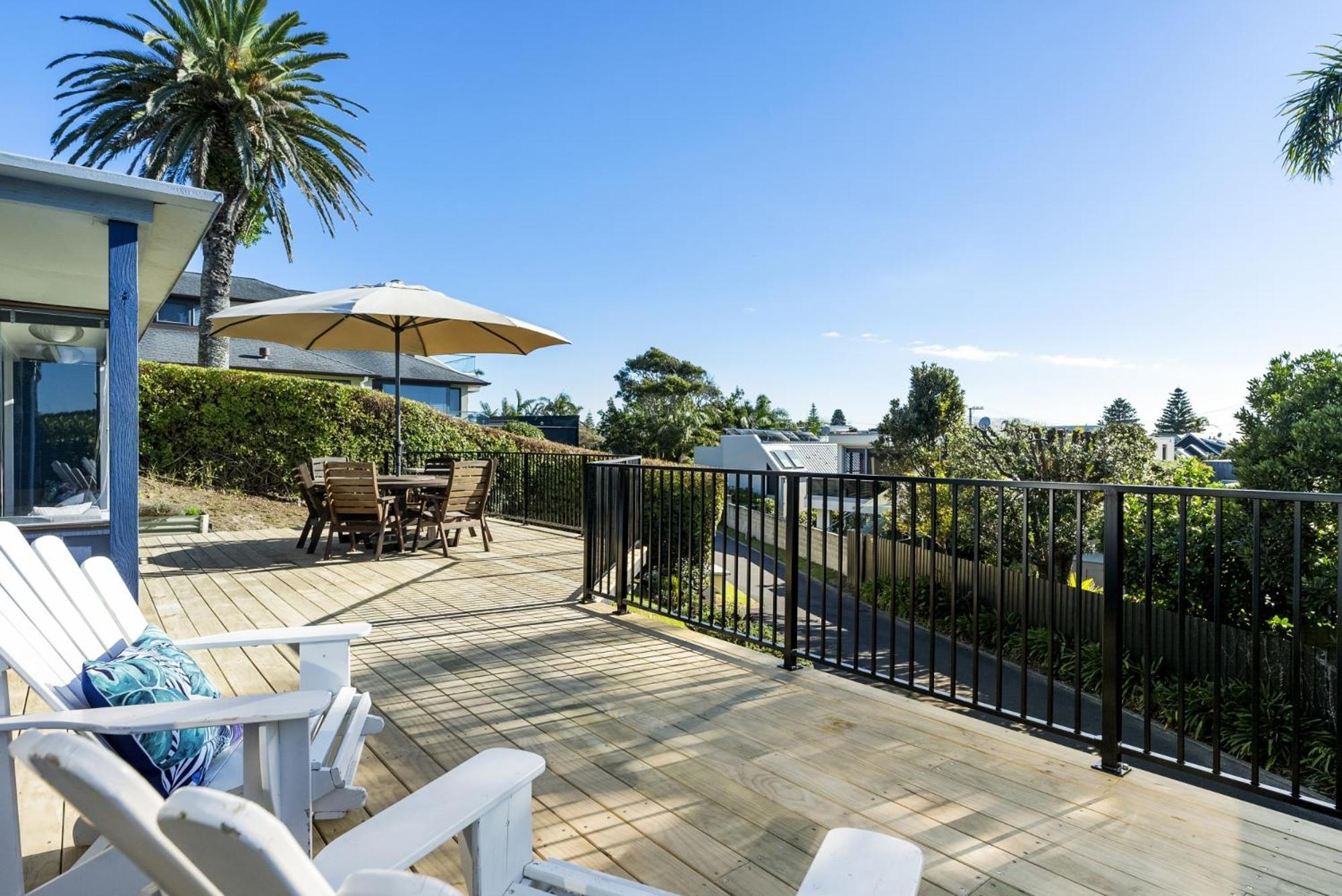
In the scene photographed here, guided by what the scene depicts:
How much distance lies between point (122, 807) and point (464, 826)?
54 centimetres

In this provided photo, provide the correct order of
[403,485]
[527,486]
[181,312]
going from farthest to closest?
[181,312], [527,486], [403,485]

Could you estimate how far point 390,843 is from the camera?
104 centimetres

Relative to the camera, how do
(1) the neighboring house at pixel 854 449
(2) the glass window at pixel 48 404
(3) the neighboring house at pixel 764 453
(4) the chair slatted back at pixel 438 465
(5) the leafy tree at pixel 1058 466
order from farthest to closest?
(1) the neighboring house at pixel 854 449 → (3) the neighboring house at pixel 764 453 → (5) the leafy tree at pixel 1058 466 → (4) the chair slatted back at pixel 438 465 → (2) the glass window at pixel 48 404

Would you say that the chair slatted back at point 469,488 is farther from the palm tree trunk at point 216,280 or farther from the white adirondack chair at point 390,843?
the palm tree trunk at point 216,280

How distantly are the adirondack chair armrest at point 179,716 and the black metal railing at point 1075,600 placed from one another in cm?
194

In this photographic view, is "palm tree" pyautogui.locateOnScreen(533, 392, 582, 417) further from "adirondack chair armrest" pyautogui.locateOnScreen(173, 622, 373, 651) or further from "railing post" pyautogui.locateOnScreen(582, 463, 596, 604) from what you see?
"adirondack chair armrest" pyautogui.locateOnScreen(173, 622, 373, 651)

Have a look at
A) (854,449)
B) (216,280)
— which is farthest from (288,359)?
(854,449)

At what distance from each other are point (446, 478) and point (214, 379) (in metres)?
6.42

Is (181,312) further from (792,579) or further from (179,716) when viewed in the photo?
(179,716)

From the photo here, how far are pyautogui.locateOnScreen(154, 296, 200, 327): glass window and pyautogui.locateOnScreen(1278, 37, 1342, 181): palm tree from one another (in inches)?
986

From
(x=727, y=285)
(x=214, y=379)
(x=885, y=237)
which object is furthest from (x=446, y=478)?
(x=727, y=285)

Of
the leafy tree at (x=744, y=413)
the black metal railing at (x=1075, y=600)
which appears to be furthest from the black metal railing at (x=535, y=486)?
the leafy tree at (x=744, y=413)

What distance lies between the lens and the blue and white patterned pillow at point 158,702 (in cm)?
165

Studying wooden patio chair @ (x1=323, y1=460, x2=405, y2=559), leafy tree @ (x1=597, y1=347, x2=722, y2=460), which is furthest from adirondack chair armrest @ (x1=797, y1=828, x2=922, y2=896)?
leafy tree @ (x1=597, y1=347, x2=722, y2=460)
